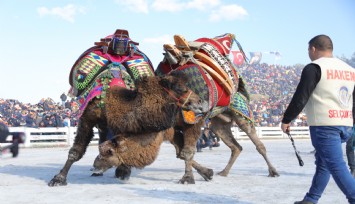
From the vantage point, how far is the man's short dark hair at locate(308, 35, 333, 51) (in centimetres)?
488

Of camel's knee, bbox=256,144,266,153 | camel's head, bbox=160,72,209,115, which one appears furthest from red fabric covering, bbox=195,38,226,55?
camel's head, bbox=160,72,209,115

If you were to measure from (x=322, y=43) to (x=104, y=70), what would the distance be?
3.88 meters

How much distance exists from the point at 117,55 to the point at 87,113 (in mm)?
1382

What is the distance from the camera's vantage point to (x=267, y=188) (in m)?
6.85

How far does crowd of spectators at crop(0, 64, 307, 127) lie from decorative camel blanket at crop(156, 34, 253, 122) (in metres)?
0.75

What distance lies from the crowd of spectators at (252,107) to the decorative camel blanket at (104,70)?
2.19 feet

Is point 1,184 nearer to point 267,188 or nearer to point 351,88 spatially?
point 267,188

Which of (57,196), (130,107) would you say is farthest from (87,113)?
(57,196)

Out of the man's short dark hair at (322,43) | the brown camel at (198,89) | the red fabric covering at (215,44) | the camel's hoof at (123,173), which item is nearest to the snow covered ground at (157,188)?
the camel's hoof at (123,173)

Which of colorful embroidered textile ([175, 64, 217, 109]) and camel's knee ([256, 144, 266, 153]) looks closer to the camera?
colorful embroidered textile ([175, 64, 217, 109])

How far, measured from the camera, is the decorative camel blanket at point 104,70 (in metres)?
7.25

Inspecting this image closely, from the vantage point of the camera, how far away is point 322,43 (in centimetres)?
489

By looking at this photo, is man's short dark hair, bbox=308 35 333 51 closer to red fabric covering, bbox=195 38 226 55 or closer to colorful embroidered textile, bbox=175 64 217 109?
colorful embroidered textile, bbox=175 64 217 109

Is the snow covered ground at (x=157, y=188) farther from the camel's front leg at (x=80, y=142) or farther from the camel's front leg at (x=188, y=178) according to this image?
the camel's front leg at (x=80, y=142)
